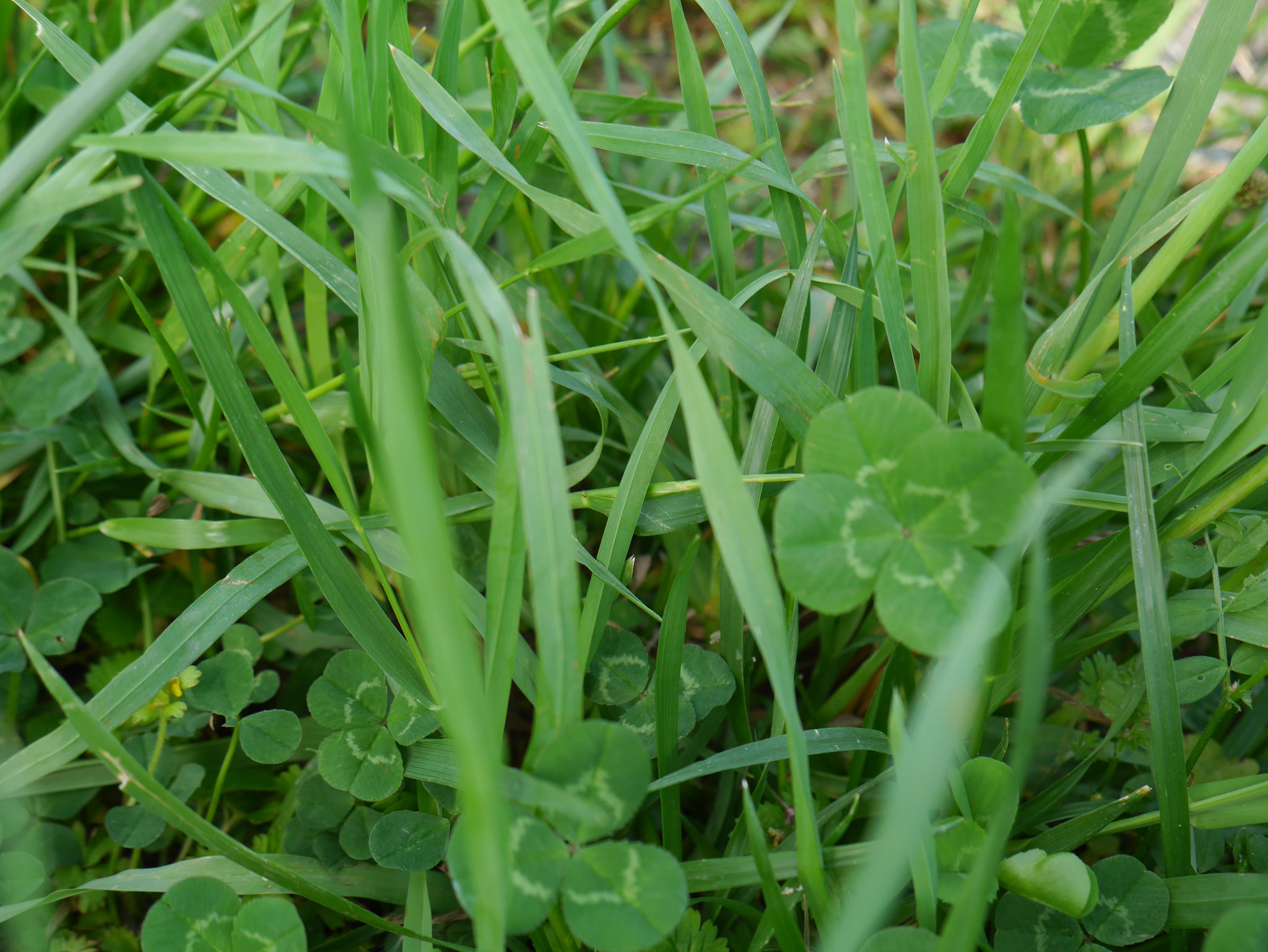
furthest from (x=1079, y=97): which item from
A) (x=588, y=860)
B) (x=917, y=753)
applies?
(x=588, y=860)

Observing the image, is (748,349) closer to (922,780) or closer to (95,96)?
(922,780)

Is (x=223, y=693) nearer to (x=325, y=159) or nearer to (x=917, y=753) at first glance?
(x=325, y=159)

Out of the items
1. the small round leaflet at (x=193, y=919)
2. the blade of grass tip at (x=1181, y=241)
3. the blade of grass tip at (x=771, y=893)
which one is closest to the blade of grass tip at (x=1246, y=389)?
the blade of grass tip at (x=1181, y=241)

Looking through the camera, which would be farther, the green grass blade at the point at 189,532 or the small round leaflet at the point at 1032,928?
the green grass blade at the point at 189,532

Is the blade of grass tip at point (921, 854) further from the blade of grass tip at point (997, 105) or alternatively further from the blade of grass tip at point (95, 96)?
the blade of grass tip at point (95, 96)

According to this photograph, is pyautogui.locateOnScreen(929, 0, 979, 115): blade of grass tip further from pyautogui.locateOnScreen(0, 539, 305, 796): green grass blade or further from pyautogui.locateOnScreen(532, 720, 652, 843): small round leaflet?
pyautogui.locateOnScreen(0, 539, 305, 796): green grass blade

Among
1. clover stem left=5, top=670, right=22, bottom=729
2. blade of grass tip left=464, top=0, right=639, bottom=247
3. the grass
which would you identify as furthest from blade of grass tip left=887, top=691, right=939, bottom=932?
clover stem left=5, top=670, right=22, bottom=729

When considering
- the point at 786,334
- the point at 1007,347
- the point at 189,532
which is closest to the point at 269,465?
the point at 189,532
